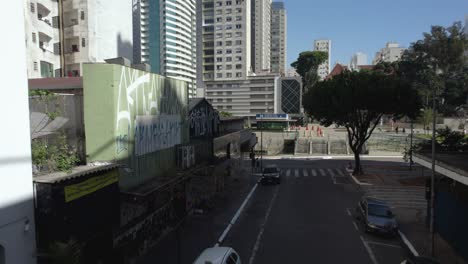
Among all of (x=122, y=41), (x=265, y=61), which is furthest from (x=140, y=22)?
(x=122, y=41)

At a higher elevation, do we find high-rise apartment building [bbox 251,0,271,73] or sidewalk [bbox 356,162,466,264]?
high-rise apartment building [bbox 251,0,271,73]

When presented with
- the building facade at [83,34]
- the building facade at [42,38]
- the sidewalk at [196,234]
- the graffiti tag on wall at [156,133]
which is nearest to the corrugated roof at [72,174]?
the graffiti tag on wall at [156,133]

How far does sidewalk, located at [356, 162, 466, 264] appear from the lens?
16.5m

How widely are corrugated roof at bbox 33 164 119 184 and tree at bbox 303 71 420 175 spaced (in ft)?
99.1

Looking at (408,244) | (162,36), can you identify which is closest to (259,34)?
(162,36)

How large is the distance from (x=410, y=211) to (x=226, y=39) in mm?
100216

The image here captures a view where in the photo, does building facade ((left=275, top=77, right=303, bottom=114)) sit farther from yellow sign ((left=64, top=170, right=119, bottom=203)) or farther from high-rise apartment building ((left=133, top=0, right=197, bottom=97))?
yellow sign ((left=64, top=170, right=119, bottom=203))

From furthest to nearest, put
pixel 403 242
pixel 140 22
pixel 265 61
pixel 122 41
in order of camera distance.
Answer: pixel 265 61, pixel 140 22, pixel 122 41, pixel 403 242

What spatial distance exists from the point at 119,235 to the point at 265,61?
15250cm

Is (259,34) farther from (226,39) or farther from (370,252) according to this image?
(370,252)

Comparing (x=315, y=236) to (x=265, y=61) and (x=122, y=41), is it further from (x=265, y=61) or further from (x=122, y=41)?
(x=265, y=61)

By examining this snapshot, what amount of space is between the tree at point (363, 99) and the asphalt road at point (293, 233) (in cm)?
997

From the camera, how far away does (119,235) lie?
42.7 ft

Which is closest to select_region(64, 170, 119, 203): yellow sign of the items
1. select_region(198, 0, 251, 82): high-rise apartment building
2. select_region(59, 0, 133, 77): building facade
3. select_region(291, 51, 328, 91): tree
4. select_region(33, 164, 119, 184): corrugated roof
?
select_region(33, 164, 119, 184): corrugated roof
